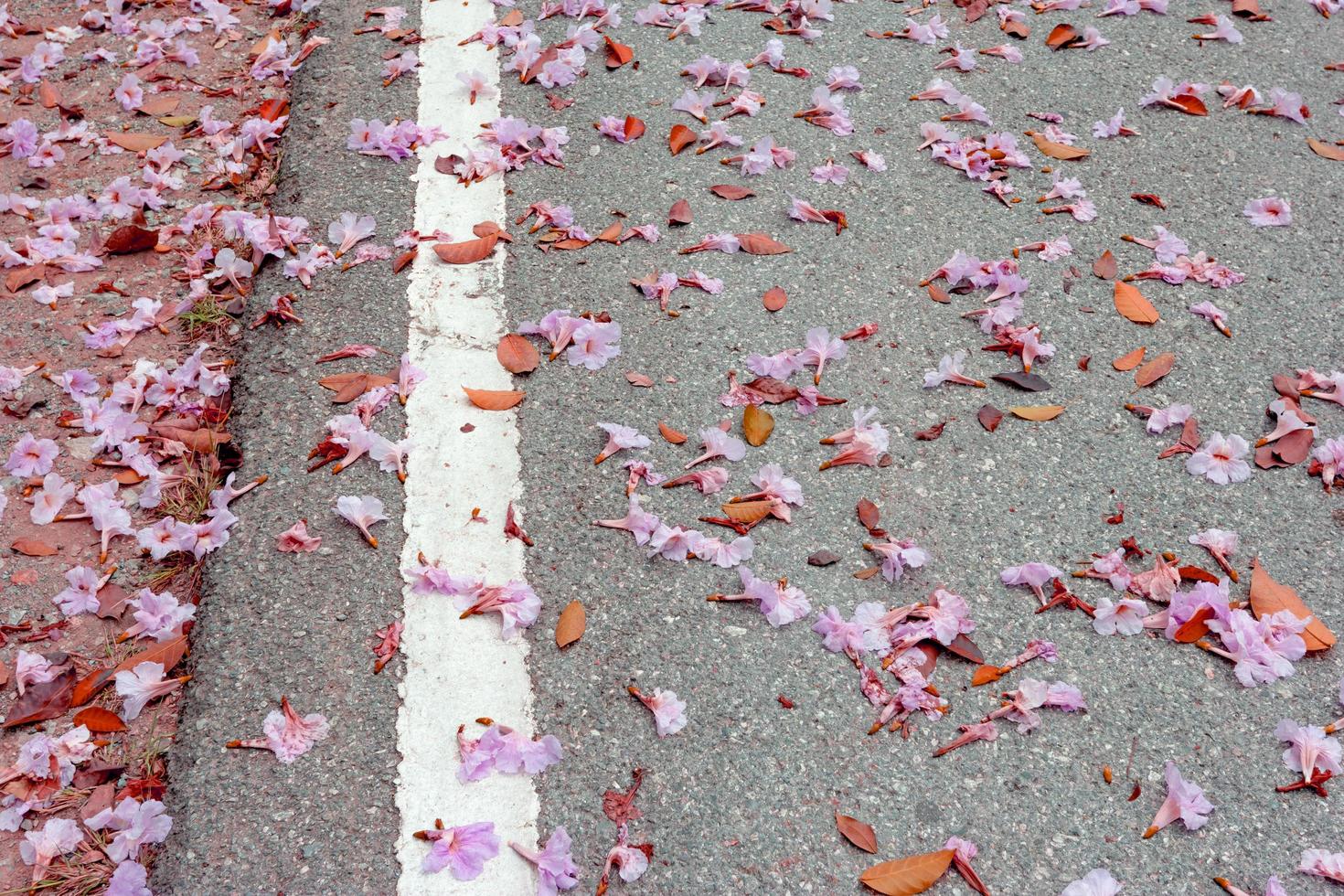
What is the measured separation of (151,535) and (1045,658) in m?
2.05

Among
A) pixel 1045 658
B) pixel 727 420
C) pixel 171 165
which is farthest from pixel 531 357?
pixel 171 165

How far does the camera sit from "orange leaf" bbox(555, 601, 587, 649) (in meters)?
2.13

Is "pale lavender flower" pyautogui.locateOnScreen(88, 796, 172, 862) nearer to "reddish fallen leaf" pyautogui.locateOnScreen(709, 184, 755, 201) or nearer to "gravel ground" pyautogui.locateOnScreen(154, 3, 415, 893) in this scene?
"gravel ground" pyautogui.locateOnScreen(154, 3, 415, 893)

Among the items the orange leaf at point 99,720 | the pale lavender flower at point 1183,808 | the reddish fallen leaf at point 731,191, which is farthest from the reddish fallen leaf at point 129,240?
the pale lavender flower at point 1183,808

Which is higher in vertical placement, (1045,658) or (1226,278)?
(1226,278)

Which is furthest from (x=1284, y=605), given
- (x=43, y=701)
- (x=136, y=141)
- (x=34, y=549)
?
(x=136, y=141)

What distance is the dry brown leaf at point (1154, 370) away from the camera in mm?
2701

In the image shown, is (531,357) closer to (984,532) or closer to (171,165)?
(984,532)

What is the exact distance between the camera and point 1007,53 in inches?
148

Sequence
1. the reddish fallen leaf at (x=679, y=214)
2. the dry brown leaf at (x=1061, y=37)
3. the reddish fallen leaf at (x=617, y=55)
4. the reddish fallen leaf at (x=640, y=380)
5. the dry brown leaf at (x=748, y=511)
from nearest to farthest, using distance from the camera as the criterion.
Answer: the dry brown leaf at (x=748, y=511) < the reddish fallen leaf at (x=640, y=380) < the reddish fallen leaf at (x=679, y=214) < the reddish fallen leaf at (x=617, y=55) < the dry brown leaf at (x=1061, y=37)

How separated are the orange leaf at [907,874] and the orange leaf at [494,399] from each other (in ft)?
4.61

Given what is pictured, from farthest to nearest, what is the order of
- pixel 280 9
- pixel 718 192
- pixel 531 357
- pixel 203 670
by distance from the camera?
pixel 280 9 < pixel 718 192 < pixel 531 357 < pixel 203 670

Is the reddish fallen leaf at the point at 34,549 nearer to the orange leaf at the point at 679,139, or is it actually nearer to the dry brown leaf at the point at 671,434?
the dry brown leaf at the point at 671,434

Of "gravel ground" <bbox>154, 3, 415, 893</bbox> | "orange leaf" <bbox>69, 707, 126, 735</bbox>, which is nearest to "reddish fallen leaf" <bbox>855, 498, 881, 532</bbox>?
"gravel ground" <bbox>154, 3, 415, 893</bbox>
